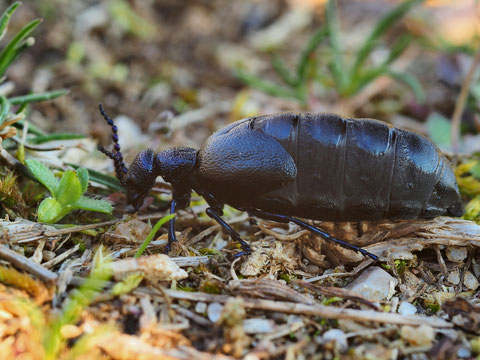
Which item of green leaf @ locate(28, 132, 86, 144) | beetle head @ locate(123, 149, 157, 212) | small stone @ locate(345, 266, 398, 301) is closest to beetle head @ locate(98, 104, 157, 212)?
beetle head @ locate(123, 149, 157, 212)

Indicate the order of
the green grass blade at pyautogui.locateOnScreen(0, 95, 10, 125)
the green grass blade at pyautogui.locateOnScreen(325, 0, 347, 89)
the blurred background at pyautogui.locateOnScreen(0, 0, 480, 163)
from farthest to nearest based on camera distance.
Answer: the green grass blade at pyautogui.locateOnScreen(325, 0, 347, 89) → the blurred background at pyautogui.locateOnScreen(0, 0, 480, 163) → the green grass blade at pyautogui.locateOnScreen(0, 95, 10, 125)

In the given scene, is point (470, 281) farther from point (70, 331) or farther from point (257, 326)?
point (70, 331)

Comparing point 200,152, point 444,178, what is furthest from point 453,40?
point 200,152

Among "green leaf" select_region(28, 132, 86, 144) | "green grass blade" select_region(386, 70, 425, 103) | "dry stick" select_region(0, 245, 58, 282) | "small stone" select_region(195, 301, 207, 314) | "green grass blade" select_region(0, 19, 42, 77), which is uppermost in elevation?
"green grass blade" select_region(0, 19, 42, 77)

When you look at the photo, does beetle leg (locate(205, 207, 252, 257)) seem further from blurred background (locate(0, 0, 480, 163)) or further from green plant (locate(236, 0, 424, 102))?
green plant (locate(236, 0, 424, 102))

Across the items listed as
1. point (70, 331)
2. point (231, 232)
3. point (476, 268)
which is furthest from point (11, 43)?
point (476, 268)

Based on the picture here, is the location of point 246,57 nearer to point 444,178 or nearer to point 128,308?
point 444,178

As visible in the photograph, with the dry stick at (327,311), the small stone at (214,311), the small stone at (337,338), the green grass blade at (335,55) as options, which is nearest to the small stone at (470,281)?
the dry stick at (327,311)
